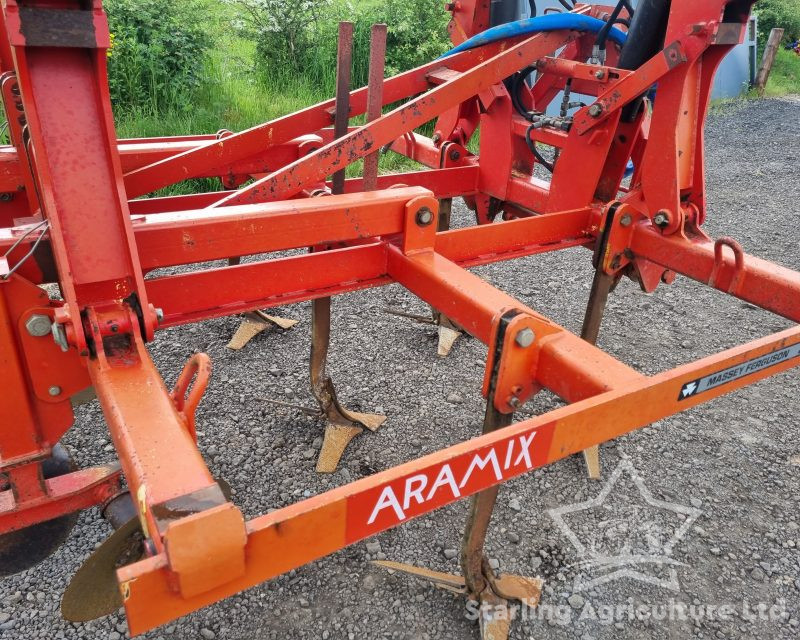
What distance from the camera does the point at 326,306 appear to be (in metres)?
3.02

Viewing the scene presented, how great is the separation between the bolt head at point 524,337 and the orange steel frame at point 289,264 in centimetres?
3

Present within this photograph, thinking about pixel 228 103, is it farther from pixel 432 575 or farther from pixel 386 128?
pixel 432 575

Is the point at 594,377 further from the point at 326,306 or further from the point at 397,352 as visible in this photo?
the point at 397,352

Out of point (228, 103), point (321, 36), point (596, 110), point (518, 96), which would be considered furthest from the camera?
point (321, 36)

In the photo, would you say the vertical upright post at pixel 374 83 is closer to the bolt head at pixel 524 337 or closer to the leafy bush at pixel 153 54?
the bolt head at pixel 524 337

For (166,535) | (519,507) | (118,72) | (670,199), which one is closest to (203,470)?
(166,535)

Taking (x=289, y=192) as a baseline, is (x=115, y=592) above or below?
below

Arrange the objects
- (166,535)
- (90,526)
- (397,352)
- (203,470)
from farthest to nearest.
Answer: (397,352)
(90,526)
(203,470)
(166,535)

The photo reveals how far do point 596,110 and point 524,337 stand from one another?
1.56 m

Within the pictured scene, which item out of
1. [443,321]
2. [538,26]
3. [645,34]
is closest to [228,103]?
[443,321]

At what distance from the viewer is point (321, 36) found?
883 centimetres

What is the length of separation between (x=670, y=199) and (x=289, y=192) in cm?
153

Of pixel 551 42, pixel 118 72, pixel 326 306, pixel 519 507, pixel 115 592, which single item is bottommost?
pixel 519 507

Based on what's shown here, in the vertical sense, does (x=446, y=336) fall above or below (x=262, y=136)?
below
